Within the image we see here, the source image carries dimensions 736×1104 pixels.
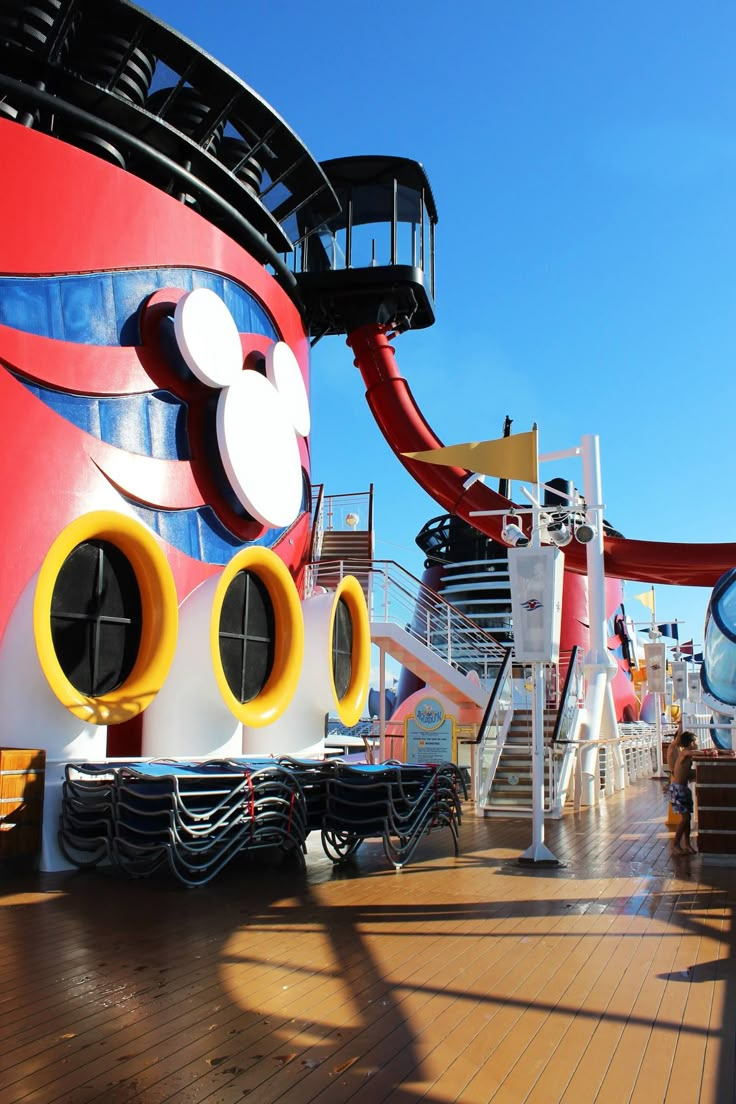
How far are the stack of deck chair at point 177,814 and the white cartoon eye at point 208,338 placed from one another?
3964 millimetres

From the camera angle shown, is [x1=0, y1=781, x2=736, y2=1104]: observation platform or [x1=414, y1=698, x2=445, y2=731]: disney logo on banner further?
[x1=414, y1=698, x2=445, y2=731]: disney logo on banner

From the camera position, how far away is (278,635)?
30.7 feet

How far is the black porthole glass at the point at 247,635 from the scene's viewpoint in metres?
8.75

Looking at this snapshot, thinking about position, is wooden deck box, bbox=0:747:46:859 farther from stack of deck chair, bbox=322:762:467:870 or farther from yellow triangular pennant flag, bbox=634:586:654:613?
yellow triangular pennant flag, bbox=634:586:654:613

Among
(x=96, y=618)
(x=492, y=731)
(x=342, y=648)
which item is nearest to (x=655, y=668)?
(x=492, y=731)

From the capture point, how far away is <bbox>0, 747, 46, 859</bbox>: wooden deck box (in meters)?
6.21

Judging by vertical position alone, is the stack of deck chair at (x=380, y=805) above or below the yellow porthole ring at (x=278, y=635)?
below

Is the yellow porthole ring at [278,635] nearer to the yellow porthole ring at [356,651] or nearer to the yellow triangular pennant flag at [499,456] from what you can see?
the yellow porthole ring at [356,651]

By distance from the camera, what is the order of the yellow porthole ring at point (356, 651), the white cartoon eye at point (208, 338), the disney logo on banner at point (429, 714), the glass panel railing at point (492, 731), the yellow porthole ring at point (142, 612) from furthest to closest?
the disney logo on banner at point (429, 714)
the glass panel railing at point (492, 731)
the yellow porthole ring at point (356, 651)
the white cartoon eye at point (208, 338)
the yellow porthole ring at point (142, 612)

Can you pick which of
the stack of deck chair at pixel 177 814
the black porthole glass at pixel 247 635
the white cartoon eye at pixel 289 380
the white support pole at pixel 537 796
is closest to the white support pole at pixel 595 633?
the white cartoon eye at pixel 289 380

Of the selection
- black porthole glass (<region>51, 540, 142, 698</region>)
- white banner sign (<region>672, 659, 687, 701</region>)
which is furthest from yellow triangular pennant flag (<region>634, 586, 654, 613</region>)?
black porthole glass (<region>51, 540, 142, 698</region>)

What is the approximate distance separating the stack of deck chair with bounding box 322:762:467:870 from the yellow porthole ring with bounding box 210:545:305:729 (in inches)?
Result: 60.8

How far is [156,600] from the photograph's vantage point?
763 cm

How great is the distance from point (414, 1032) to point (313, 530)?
32.0ft
